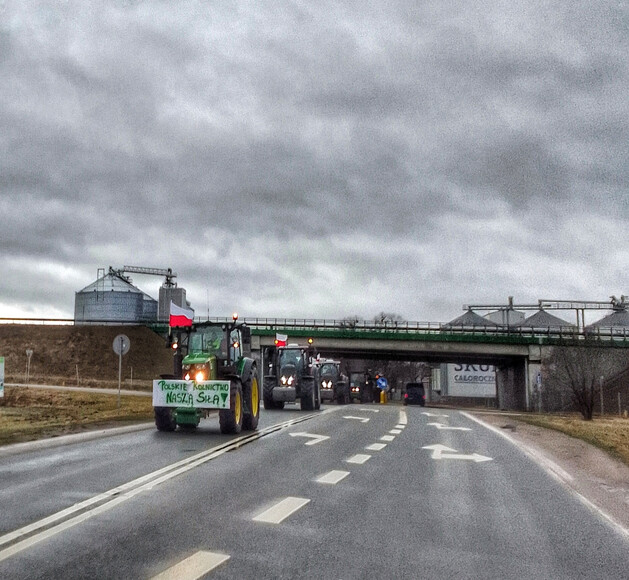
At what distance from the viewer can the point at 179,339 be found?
55.9ft

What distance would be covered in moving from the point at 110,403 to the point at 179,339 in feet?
50.4

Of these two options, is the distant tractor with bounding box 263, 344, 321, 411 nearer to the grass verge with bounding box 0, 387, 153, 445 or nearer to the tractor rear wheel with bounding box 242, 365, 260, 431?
the grass verge with bounding box 0, 387, 153, 445

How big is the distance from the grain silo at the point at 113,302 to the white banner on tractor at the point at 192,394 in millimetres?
75053

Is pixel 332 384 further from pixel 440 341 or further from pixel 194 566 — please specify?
pixel 194 566

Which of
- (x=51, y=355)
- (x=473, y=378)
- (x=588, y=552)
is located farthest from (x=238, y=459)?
(x=473, y=378)

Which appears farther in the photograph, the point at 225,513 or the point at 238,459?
the point at 238,459

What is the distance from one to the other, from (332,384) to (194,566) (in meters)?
38.5

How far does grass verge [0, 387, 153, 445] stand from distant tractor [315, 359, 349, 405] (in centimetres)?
1319

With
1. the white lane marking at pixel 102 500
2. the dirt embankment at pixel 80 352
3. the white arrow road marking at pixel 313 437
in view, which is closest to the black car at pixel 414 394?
the dirt embankment at pixel 80 352

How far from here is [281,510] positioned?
6.99 m

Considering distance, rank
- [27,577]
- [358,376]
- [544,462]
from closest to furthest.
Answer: [27,577], [544,462], [358,376]

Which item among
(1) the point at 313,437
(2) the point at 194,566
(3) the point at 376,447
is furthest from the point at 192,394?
(2) the point at 194,566

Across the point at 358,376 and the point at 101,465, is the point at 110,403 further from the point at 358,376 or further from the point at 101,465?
the point at 358,376

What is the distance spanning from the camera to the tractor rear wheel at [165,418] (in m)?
15.9
